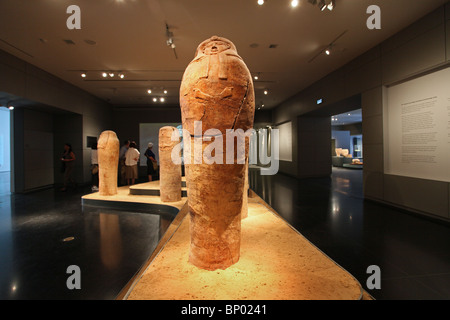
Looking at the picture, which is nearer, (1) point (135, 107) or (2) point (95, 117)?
(2) point (95, 117)

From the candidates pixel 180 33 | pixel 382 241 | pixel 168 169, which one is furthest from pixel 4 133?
pixel 382 241

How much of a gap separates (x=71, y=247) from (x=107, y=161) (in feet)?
10.8

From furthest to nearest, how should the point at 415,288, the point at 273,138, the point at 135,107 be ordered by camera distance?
1. the point at 273,138
2. the point at 135,107
3. the point at 415,288

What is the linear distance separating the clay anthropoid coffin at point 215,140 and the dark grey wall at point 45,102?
256 inches

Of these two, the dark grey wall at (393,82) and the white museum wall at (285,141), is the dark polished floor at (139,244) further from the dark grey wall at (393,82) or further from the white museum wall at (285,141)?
the white museum wall at (285,141)

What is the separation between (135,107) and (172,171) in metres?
7.84

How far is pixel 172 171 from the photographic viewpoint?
18.1 ft

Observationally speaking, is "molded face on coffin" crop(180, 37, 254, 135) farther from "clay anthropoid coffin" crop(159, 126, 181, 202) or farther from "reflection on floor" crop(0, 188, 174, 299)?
"clay anthropoid coffin" crop(159, 126, 181, 202)

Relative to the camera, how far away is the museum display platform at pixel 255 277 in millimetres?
1701

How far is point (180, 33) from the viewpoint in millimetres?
5078

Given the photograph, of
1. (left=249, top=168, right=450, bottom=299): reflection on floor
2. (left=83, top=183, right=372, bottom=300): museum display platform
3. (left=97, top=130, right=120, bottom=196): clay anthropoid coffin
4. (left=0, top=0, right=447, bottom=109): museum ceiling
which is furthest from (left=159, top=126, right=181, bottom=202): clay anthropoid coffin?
(left=83, top=183, right=372, bottom=300): museum display platform

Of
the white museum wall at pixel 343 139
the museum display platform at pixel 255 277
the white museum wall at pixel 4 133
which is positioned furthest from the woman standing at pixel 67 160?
the white museum wall at pixel 343 139

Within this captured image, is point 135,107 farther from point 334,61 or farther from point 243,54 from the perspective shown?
point 334,61

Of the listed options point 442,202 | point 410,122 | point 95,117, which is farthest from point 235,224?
point 95,117
